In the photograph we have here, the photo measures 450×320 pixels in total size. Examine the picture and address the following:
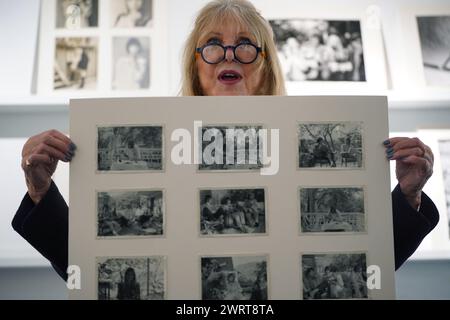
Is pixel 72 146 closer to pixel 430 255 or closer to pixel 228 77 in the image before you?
pixel 228 77

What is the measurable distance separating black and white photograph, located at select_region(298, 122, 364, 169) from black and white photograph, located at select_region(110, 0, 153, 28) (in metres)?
1.06

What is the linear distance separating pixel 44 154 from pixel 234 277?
34 cm

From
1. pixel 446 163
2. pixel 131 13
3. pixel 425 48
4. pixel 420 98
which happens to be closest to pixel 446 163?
pixel 446 163

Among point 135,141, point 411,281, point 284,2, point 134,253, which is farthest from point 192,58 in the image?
point 411,281

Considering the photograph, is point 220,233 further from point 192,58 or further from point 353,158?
point 192,58

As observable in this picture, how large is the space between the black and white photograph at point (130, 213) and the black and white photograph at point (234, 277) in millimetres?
94

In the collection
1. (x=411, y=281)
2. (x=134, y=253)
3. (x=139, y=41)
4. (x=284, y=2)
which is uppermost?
(x=284, y=2)

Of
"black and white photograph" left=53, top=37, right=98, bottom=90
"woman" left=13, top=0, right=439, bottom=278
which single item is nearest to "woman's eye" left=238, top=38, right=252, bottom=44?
"woman" left=13, top=0, right=439, bottom=278

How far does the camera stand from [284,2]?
5.37 ft

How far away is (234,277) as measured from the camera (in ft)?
2.26

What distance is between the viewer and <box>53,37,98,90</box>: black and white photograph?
154 centimetres

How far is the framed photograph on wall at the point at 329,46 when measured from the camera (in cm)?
157

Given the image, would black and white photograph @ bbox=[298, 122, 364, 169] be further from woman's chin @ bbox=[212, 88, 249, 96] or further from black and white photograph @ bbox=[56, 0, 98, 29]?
black and white photograph @ bbox=[56, 0, 98, 29]
